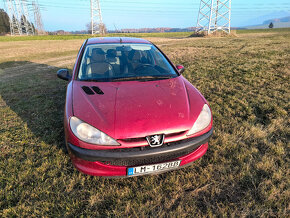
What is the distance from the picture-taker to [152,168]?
167cm

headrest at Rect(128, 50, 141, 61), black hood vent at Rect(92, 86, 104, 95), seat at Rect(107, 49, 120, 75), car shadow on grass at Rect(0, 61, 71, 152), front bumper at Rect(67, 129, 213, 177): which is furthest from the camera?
headrest at Rect(128, 50, 141, 61)

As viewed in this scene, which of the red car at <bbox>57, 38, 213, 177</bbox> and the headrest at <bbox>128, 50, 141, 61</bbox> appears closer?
the red car at <bbox>57, 38, 213, 177</bbox>

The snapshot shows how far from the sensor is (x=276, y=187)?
175cm

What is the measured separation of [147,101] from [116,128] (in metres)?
0.50

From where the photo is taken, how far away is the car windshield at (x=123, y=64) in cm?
245

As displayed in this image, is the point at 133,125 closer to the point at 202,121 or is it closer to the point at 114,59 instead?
the point at 202,121

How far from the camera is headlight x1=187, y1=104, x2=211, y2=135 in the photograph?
1.77 meters

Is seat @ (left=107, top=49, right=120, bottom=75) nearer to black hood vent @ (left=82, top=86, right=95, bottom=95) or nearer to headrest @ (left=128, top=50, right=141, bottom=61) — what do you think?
headrest @ (left=128, top=50, right=141, bottom=61)

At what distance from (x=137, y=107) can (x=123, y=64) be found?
114 centimetres

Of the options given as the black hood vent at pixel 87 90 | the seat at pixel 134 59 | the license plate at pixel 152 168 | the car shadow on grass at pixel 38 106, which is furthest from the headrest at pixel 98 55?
the license plate at pixel 152 168

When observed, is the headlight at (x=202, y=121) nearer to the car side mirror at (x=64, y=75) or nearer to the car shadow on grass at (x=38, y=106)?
the car shadow on grass at (x=38, y=106)

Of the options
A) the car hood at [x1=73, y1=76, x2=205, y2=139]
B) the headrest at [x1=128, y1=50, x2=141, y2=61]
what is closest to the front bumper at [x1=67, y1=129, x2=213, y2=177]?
the car hood at [x1=73, y1=76, x2=205, y2=139]

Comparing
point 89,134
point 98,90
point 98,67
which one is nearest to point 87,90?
point 98,90

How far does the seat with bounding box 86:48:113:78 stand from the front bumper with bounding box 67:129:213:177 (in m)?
1.13
